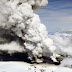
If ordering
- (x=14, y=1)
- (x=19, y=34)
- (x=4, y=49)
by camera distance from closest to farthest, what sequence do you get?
(x=14, y=1) < (x=19, y=34) < (x=4, y=49)

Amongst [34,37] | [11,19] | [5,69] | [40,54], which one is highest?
[11,19]

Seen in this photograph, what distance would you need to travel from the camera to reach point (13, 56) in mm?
90938

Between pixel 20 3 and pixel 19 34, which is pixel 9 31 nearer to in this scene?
pixel 19 34

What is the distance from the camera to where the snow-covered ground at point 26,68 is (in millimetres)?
82250

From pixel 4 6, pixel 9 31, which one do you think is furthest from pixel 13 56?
pixel 4 6

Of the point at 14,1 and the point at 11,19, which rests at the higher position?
the point at 14,1

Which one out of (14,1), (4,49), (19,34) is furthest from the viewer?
(4,49)

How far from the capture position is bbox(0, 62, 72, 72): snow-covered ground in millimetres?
82250

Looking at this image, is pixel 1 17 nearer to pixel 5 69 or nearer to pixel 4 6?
pixel 4 6

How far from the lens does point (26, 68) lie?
83.4 metres

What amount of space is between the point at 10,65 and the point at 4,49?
21.3 ft

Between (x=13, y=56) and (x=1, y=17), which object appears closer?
(x=1, y=17)

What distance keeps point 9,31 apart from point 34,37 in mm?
12009

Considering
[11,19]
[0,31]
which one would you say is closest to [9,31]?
[0,31]
